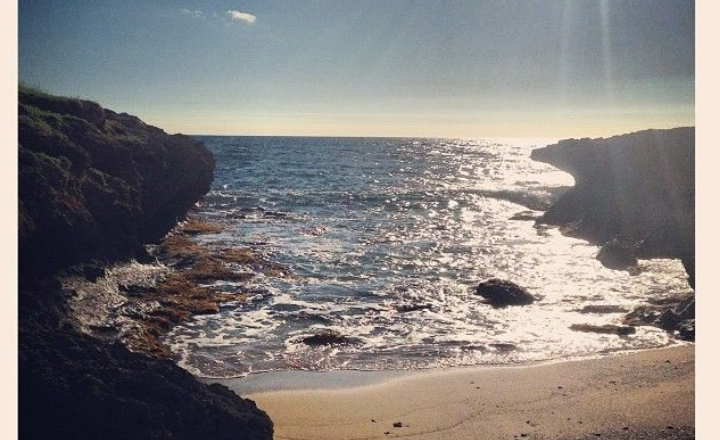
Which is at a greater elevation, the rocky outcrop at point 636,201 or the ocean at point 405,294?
the rocky outcrop at point 636,201

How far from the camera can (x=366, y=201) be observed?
3372 cm

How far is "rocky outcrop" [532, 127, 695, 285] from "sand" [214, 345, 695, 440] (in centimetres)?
358

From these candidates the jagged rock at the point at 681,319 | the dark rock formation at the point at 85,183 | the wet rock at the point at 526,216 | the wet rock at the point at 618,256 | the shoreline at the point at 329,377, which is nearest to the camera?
the shoreline at the point at 329,377

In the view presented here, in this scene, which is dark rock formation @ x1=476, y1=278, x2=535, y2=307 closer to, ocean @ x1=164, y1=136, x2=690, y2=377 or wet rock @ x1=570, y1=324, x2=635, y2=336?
ocean @ x1=164, y1=136, x2=690, y2=377

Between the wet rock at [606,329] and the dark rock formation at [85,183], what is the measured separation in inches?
360

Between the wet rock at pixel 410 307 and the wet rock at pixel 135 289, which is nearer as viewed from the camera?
the wet rock at pixel 135 289

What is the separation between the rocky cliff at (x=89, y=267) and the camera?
5.09 metres

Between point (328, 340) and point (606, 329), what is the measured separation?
5.23 m

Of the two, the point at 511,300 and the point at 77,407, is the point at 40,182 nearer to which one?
the point at 77,407

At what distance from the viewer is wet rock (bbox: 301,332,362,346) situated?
32.3ft

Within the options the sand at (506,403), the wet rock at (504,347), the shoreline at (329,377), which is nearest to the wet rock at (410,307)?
the wet rock at (504,347)

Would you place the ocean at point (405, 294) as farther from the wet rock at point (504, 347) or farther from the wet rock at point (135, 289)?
the wet rock at point (135, 289)

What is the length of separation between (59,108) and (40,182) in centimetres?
380
